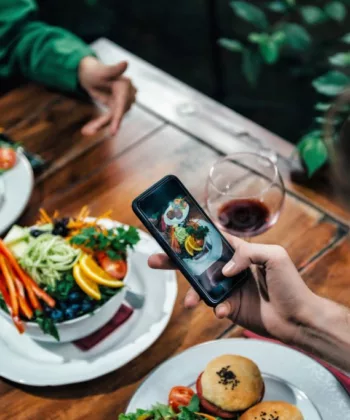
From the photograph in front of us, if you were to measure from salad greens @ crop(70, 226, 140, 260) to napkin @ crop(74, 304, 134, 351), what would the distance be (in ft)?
0.37

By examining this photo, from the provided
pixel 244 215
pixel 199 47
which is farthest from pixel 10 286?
pixel 199 47

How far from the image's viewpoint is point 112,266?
120cm

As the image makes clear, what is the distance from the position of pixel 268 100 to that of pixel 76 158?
1.64 metres

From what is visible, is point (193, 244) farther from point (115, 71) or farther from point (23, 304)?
point (115, 71)

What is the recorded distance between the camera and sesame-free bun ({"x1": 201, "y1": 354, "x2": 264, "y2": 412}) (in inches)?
40.5

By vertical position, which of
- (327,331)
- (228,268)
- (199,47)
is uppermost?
(228,268)

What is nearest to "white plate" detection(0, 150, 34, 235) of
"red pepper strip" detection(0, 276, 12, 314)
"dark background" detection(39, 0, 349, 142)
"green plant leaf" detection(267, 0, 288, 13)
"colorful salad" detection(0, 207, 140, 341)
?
"colorful salad" detection(0, 207, 140, 341)

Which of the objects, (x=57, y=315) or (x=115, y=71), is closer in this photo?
(x=57, y=315)

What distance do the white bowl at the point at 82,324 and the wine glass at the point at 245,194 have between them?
0.67 ft

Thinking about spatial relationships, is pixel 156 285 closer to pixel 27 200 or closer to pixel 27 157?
pixel 27 200

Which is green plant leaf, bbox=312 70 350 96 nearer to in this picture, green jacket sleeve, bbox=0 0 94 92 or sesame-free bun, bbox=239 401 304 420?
green jacket sleeve, bbox=0 0 94 92

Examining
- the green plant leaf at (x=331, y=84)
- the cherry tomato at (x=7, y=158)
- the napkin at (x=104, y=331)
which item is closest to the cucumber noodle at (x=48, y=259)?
the napkin at (x=104, y=331)

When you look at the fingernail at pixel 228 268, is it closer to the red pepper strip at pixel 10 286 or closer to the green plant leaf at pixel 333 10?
the red pepper strip at pixel 10 286

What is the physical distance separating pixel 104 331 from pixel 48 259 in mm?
174
